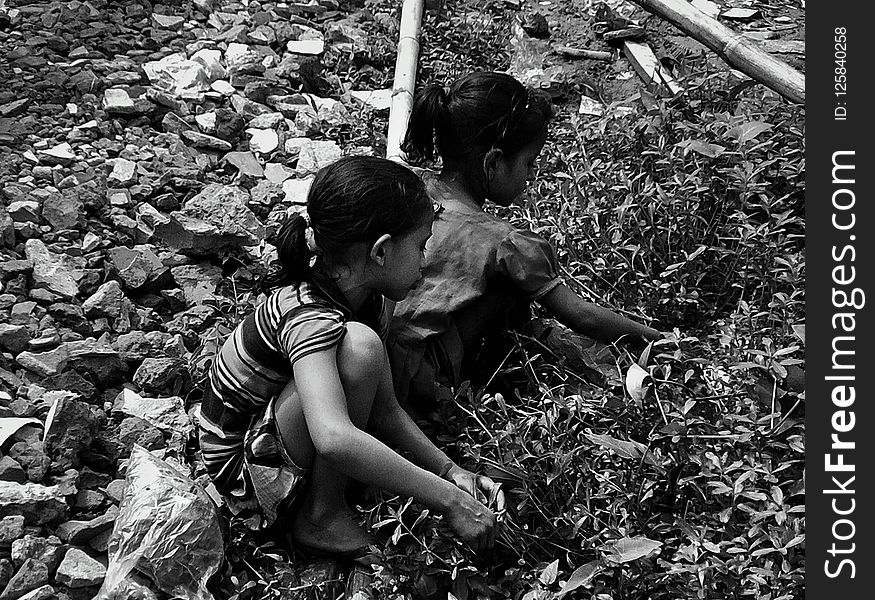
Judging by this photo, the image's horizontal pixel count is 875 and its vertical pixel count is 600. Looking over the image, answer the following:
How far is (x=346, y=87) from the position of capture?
4348 millimetres

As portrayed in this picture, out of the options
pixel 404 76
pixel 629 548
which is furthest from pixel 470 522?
pixel 404 76

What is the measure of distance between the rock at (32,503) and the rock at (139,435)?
0.28 m

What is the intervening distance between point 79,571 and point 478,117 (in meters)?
1.36

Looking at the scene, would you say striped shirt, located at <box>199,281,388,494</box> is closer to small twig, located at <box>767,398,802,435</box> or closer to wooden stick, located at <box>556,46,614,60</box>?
small twig, located at <box>767,398,802,435</box>

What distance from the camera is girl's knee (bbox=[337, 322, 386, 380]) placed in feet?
6.84

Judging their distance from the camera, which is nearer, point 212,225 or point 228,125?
point 212,225

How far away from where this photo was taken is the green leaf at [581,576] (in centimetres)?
192

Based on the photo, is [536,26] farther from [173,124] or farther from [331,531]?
[331,531]

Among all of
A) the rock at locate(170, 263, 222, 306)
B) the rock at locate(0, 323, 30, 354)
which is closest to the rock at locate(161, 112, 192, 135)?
the rock at locate(170, 263, 222, 306)

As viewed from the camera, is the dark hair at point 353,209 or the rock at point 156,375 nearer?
the dark hair at point 353,209

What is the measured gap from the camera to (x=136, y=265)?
307 centimetres

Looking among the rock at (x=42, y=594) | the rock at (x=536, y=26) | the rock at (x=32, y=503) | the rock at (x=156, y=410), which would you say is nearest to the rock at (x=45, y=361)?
the rock at (x=156, y=410)

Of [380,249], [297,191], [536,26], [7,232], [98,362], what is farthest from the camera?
[536,26]

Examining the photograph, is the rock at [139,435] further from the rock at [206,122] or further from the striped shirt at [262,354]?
the rock at [206,122]
